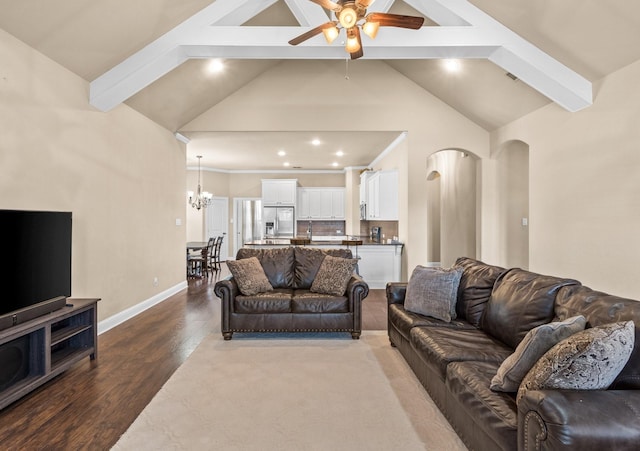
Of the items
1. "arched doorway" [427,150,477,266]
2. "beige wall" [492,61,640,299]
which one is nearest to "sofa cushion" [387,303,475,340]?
"beige wall" [492,61,640,299]

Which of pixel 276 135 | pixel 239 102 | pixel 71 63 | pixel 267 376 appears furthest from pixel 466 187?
pixel 71 63

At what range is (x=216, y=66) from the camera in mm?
4914

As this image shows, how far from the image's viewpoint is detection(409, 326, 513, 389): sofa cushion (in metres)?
2.16

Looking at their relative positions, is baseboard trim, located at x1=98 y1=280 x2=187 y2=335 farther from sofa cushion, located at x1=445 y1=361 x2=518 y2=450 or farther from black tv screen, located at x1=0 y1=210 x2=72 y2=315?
sofa cushion, located at x1=445 y1=361 x2=518 y2=450

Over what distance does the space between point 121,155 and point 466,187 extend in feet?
22.2

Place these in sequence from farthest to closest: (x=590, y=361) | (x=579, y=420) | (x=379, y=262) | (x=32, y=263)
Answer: (x=379, y=262) → (x=32, y=263) → (x=590, y=361) → (x=579, y=420)

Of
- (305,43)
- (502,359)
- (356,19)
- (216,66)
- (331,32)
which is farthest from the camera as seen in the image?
(216,66)

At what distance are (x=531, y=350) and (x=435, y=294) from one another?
141 centimetres

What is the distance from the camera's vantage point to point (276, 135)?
6.85 meters

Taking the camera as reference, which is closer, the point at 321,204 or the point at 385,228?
the point at 385,228

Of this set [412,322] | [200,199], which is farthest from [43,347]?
[200,199]

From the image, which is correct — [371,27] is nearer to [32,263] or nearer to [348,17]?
[348,17]

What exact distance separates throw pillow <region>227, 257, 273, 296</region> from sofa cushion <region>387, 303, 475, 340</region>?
1.51m

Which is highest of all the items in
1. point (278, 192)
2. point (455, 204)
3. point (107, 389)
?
point (278, 192)
